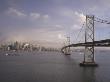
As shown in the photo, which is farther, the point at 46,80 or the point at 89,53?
the point at 89,53

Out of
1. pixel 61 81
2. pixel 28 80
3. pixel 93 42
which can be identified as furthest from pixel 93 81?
pixel 93 42

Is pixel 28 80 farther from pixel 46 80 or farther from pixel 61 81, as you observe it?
pixel 61 81

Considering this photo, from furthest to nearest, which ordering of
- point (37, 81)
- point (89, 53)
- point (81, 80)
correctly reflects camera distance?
point (89, 53) → point (81, 80) → point (37, 81)

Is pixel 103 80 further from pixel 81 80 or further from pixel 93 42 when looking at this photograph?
pixel 93 42

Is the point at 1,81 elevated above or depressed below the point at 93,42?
below

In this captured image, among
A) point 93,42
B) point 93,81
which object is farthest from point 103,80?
point 93,42

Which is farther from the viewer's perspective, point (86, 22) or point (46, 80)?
point (86, 22)

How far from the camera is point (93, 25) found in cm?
5728

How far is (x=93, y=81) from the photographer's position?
3228 centimetres

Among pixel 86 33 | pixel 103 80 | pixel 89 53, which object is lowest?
pixel 103 80

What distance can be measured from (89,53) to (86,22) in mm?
7691

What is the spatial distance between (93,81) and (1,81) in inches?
491

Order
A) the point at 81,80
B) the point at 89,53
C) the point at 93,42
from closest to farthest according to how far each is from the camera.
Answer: the point at 81,80 → the point at 93,42 → the point at 89,53

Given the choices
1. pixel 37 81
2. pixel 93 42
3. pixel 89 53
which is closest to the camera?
pixel 37 81
